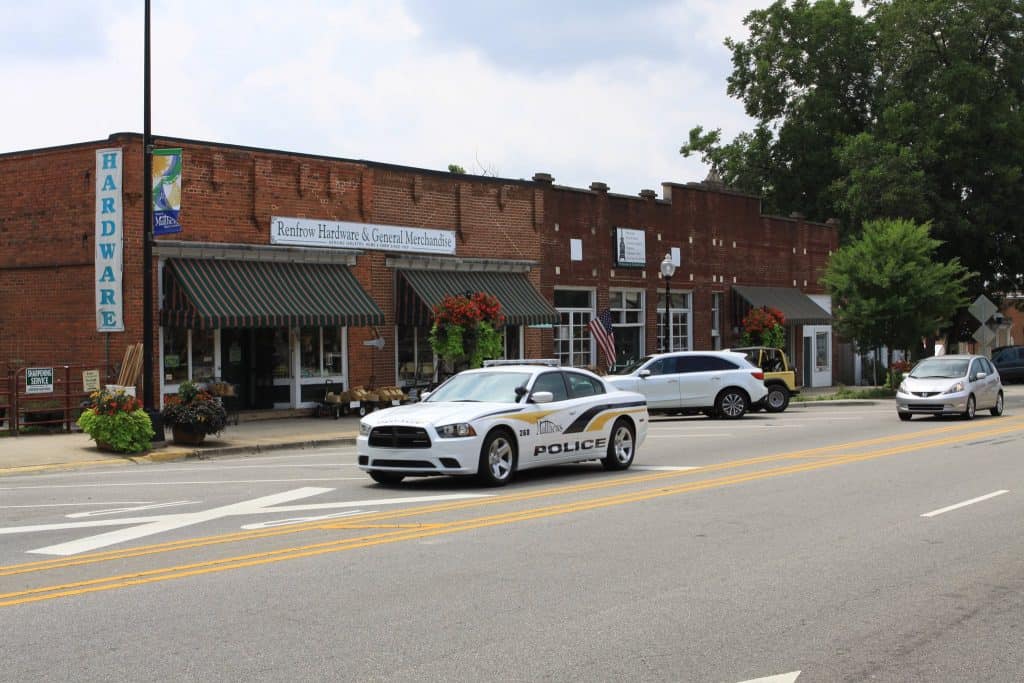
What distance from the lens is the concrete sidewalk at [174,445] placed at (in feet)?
62.6

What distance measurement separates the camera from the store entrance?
27.5 metres

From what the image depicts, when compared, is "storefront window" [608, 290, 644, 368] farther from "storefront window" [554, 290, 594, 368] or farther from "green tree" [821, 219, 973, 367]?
"green tree" [821, 219, 973, 367]

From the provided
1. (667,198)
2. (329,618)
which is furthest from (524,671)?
(667,198)

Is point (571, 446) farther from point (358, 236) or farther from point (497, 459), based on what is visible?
point (358, 236)

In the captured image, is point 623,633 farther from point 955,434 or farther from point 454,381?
point 955,434

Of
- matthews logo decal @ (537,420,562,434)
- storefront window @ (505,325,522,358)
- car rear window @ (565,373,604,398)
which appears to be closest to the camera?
matthews logo decal @ (537,420,562,434)

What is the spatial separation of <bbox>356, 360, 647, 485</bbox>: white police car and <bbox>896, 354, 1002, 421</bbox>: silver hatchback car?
Answer: 490 inches

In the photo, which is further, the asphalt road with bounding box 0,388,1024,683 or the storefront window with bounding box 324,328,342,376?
the storefront window with bounding box 324,328,342,376

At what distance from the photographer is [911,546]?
10250mm

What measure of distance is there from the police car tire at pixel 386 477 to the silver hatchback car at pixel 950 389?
15963 millimetres

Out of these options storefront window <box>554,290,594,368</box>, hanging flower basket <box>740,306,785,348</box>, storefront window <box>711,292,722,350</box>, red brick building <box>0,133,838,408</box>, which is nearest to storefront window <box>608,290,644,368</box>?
red brick building <box>0,133,838,408</box>

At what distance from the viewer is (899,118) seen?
5375 cm

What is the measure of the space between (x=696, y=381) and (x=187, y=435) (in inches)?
511

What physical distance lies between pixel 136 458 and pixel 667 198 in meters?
24.9
